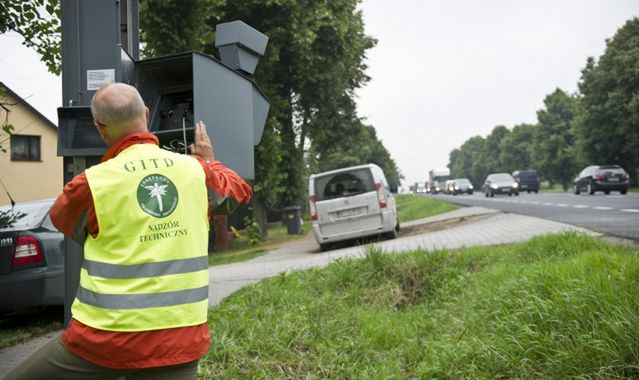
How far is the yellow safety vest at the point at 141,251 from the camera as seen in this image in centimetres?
190

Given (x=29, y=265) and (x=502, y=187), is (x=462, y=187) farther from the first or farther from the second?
(x=29, y=265)

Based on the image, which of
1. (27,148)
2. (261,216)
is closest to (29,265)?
(261,216)

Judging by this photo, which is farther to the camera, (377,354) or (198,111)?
(377,354)

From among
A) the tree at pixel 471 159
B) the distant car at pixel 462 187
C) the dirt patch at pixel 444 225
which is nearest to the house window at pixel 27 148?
the dirt patch at pixel 444 225

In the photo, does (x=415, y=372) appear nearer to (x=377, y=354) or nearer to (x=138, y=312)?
(x=377, y=354)

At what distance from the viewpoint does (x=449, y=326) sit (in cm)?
491

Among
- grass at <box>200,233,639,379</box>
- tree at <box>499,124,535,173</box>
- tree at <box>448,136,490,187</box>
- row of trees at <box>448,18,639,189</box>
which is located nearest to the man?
grass at <box>200,233,639,379</box>

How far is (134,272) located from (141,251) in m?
0.08

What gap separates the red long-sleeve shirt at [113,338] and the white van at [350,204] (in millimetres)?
10640

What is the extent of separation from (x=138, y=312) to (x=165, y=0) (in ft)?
38.1

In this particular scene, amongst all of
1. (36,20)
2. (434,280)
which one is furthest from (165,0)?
(434,280)

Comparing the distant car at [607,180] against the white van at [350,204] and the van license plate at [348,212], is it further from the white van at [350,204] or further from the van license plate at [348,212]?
the van license plate at [348,212]

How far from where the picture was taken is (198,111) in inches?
135

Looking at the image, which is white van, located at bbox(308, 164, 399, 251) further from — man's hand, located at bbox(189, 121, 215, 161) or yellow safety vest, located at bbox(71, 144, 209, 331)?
yellow safety vest, located at bbox(71, 144, 209, 331)
